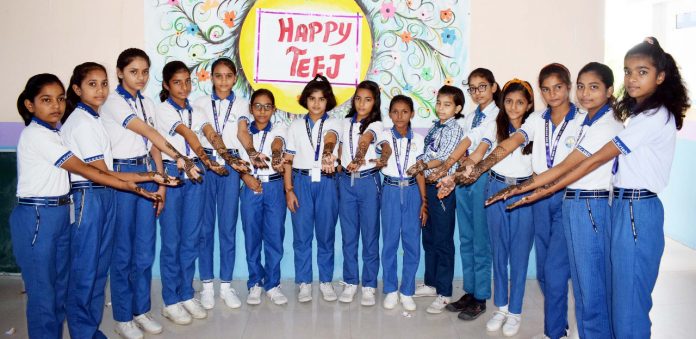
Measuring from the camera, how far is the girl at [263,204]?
411 centimetres

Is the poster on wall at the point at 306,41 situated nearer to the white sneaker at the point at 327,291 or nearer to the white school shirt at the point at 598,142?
the white sneaker at the point at 327,291

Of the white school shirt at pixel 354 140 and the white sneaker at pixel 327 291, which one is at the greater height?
the white school shirt at pixel 354 140

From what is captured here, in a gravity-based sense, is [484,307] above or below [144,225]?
below

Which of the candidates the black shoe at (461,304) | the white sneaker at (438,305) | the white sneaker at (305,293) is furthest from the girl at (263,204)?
the black shoe at (461,304)

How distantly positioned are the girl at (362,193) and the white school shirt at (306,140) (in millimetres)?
106

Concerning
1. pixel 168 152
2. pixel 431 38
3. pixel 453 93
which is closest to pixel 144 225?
pixel 168 152

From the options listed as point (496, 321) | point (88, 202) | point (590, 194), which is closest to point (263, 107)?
point (88, 202)

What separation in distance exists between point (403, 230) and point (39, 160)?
221cm

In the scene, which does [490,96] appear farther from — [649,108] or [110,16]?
[110,16]

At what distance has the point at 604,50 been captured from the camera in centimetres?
480

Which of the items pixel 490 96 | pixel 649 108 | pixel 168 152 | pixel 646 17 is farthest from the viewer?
pixel 646 17

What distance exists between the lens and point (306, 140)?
4164 mm

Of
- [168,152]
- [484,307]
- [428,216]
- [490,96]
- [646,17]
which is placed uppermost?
[646,17]

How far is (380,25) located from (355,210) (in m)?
1.49
